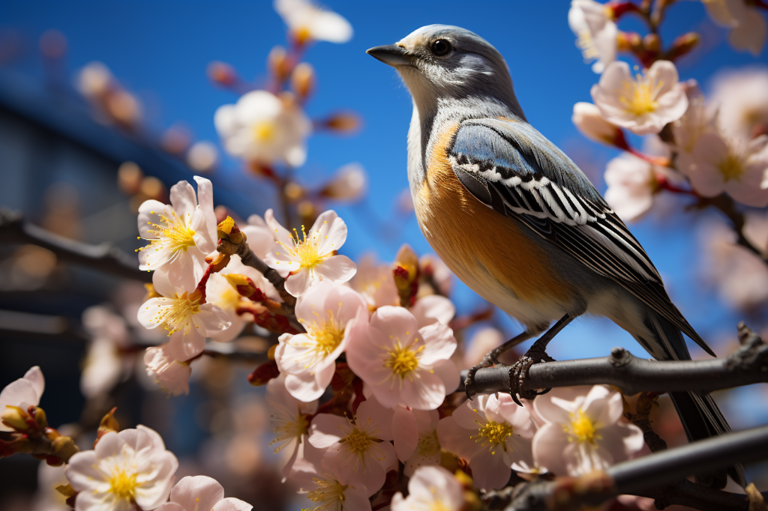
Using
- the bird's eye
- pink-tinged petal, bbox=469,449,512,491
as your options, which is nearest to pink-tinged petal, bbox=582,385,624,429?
pink-tinged petal, bbox=469,449,512,491

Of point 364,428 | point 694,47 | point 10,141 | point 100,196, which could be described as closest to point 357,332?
point 364,428

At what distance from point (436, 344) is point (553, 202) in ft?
2.11

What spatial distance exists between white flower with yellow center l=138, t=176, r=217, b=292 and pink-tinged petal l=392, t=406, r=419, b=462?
53cm

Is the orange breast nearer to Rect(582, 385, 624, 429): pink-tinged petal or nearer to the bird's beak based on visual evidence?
Rect(582, 385, 624, 429): pink-tinged petal

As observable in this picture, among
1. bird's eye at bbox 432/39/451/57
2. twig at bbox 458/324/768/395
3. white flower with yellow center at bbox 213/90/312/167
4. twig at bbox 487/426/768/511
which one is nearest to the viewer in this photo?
twig at bbox 487/426/768/511

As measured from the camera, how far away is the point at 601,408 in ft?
2.91

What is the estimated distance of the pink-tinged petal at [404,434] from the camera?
976mm

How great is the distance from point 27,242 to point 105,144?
12625 millimetres

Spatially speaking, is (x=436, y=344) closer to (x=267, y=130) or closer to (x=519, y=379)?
(x=519, y=379)

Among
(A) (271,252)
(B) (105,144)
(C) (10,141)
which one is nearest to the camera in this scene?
(A) (271,252)

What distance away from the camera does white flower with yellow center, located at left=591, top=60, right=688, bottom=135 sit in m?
1.29

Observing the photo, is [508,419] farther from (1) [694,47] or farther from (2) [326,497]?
(1) [694,47]

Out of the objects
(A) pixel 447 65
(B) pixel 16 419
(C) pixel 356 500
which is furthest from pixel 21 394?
(A) pixel 447 65

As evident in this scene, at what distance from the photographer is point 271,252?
107cm
